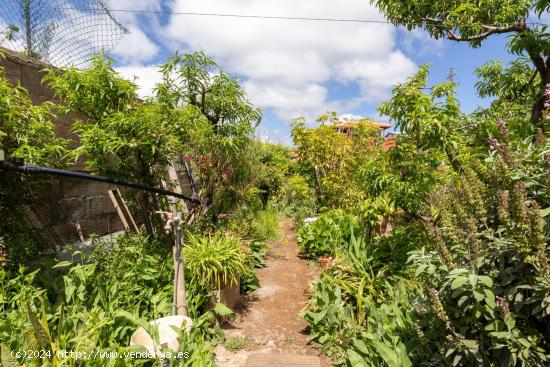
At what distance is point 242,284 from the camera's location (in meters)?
4.20

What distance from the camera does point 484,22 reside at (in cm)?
368

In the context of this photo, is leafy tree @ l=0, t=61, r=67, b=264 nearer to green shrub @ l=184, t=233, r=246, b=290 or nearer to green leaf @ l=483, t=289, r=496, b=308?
green shrub @ l=184, t=233, r=246, b=290

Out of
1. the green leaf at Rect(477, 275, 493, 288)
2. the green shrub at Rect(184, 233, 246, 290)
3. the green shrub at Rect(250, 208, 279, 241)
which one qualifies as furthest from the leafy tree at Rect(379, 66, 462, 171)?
the green shrub at Rect(250, 208, 279, 241)

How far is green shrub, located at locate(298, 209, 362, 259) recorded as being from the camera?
16.8 feet

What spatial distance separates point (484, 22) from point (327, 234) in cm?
364

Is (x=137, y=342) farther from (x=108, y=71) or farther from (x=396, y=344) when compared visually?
(x=108, y=71)

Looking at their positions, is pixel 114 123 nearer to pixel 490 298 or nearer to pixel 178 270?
pixel 178 270

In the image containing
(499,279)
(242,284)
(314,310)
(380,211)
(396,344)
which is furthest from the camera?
(380,211)

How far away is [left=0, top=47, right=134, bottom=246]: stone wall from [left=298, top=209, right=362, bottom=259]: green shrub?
128 inches

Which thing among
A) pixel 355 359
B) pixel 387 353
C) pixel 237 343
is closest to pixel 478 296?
pixel 387 353

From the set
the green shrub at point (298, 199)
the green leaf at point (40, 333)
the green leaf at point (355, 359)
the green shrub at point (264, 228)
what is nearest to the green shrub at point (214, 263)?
the green leaf at point (40, 333)

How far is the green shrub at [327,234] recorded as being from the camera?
16.8 feet

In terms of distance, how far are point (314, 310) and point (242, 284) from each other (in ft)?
3.80

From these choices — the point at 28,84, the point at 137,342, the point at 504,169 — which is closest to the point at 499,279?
the point at 504,169
